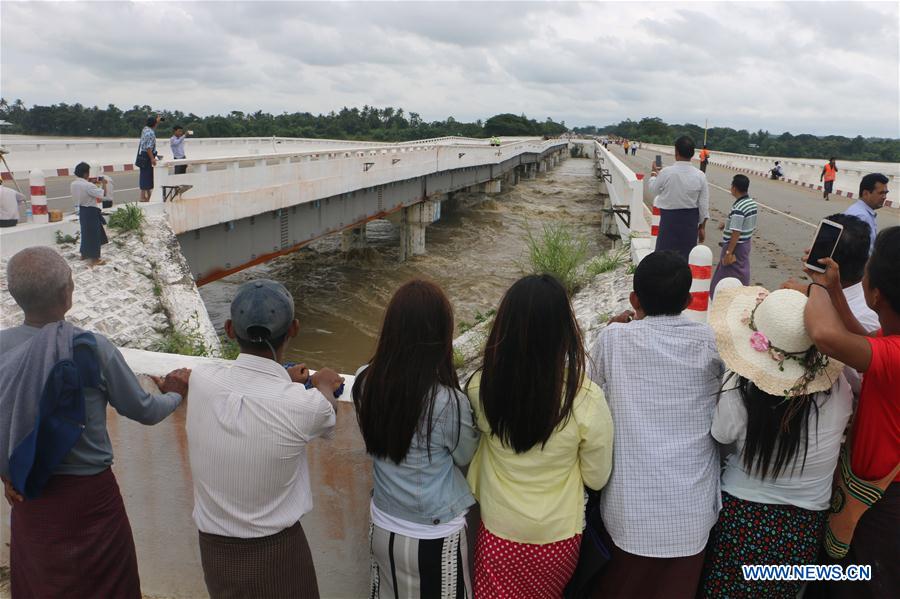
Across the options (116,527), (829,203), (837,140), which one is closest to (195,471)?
(116,527)

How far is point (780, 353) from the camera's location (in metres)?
2.32

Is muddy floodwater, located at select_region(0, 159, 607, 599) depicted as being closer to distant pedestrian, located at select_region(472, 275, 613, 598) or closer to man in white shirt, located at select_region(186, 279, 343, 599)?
man in white shirt, located at select_region(186, 279, 343, 599)

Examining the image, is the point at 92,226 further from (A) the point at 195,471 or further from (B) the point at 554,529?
(B) the point at 554,529

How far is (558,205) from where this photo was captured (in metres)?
34.0

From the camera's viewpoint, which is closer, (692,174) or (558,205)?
(692,174)

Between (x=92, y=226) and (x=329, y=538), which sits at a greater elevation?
(x=92, y=226)

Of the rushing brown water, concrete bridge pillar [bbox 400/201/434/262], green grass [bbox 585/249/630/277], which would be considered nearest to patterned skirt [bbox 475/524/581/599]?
green grass [bbox 585/249/630/277]

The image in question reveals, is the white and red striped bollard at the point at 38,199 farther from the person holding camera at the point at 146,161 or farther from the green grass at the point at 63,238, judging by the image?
the person holding camera at the point at 146,161

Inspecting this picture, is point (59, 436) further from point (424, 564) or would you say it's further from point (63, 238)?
point (63, 238)

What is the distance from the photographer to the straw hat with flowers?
227 cm

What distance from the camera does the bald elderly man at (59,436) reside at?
2.24m

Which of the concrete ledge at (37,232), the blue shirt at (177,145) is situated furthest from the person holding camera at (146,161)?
the blue shirt at (177,145)

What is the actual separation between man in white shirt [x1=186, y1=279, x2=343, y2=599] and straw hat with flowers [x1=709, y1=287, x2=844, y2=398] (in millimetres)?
1513

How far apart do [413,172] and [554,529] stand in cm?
1789
